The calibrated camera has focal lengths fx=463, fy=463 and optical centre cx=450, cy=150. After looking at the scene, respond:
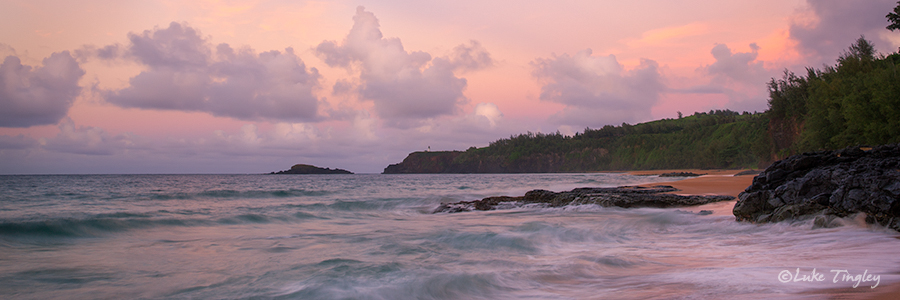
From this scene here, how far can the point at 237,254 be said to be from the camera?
24.9ft

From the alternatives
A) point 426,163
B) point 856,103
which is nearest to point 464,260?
point 856,103

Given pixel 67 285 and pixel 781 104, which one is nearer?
pixel 67 285

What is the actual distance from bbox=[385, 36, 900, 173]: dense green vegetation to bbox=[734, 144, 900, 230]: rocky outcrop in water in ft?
71.1

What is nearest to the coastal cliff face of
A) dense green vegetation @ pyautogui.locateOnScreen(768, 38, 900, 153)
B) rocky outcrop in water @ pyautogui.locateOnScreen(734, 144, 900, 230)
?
dense green vegetation @ pyautogui.locateOnScreen(768, 38, 900, 153)

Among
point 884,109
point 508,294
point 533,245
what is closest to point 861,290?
point 508,294

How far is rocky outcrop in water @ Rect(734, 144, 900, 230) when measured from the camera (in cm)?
651

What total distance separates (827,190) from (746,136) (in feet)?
274

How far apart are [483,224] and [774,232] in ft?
18.8

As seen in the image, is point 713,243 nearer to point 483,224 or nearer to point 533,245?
point 533,245

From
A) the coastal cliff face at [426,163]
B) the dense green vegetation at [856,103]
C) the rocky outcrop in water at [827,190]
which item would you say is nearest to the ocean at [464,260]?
the rocky outcrop in water at [827,190]

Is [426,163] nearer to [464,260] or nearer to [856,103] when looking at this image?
[856,103]

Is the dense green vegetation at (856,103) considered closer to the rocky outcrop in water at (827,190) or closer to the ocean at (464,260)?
the rocky outcrop in water at (827,190)

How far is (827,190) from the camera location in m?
7.75

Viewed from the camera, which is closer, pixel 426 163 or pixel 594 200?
pixel 594 200
